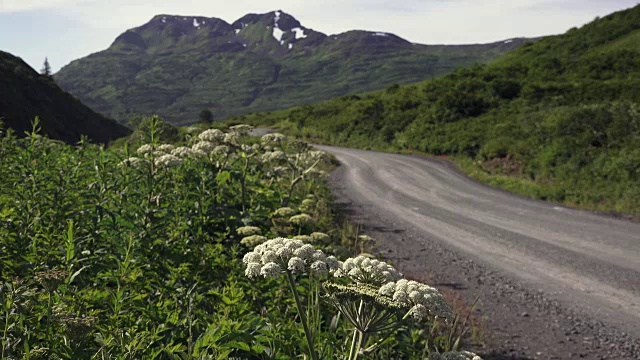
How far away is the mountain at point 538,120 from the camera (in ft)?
70.7

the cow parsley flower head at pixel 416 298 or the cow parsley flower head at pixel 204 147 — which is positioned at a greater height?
the cow parsley flower head at pixel 204 147

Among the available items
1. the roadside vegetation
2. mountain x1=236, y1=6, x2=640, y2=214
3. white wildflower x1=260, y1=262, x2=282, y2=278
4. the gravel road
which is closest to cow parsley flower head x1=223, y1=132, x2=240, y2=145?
the roadside vegetation

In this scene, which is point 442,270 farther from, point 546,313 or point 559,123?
point 559,123

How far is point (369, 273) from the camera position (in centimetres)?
386

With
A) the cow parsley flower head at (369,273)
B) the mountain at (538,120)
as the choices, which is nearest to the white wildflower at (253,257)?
the cow parsley flower head at (369,273)

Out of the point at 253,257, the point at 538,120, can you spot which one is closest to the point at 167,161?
the point at 253,257

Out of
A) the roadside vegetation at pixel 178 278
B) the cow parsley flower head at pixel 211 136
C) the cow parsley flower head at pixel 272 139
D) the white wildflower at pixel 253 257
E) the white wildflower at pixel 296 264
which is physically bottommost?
the roadside vegetation at pixel 178 278

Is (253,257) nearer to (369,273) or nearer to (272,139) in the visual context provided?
(369,273)

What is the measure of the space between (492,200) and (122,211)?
15.4 metres

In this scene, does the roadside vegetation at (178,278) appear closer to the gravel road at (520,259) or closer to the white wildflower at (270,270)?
the white wildflower at (270,270)

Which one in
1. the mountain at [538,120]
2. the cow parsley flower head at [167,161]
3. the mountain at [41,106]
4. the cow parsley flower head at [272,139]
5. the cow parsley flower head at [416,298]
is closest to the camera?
the cow parsley flower head at [416,298]

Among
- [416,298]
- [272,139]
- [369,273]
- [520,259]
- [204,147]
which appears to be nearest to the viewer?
[416,298]

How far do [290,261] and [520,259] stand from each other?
1022cm

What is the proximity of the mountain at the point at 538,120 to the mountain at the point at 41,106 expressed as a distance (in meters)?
22.9
